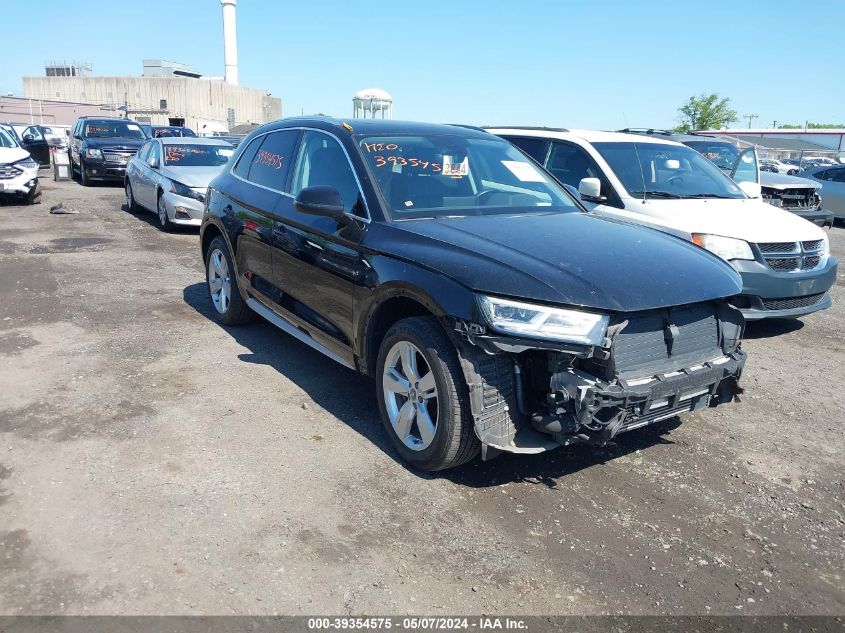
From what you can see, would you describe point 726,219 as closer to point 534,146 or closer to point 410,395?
point 534,146

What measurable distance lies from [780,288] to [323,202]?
4361 millimetres

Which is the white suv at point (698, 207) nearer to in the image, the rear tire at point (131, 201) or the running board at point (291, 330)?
the running board at point (291, 330)

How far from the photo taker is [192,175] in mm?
11688

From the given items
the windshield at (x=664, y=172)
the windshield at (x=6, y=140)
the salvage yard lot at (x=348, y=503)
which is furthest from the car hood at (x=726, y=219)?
the windshield at (x=6, y=140)

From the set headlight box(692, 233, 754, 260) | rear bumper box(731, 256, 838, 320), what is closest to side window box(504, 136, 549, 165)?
headlight box(692, 233, 754, 260)

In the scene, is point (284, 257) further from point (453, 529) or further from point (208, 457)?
point (453, 529)

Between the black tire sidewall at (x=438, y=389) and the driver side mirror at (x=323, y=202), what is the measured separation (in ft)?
2.89

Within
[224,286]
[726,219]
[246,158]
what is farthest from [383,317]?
[726,219]

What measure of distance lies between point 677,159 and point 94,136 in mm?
17286

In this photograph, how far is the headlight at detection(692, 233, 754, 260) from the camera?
20.6 feet

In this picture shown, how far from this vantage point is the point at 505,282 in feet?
11.0

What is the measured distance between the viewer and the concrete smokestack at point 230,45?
68938 millimetres

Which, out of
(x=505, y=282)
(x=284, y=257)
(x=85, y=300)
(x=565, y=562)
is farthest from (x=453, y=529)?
(x=85, y=300)

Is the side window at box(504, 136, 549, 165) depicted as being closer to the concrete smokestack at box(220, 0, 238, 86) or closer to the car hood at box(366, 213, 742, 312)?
the car hood at box(366, 213, 742, 312)
